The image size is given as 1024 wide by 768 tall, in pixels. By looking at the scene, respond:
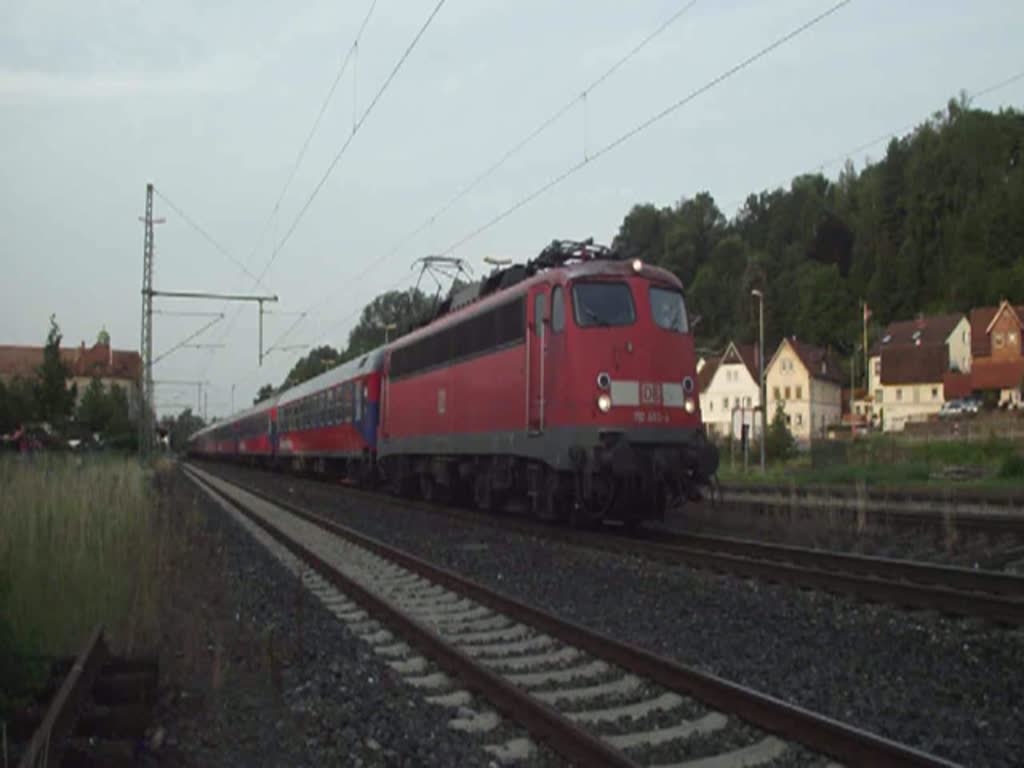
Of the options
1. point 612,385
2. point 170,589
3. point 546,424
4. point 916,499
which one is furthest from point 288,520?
point 916,499

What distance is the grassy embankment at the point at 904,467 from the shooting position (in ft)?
84.8

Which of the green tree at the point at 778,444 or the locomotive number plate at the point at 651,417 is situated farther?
the green tree at the point at 778,444

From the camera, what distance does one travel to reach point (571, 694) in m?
6.24

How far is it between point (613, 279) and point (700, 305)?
90.1m

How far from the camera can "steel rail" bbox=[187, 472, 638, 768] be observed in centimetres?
480

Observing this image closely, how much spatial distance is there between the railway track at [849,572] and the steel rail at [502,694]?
155 inches

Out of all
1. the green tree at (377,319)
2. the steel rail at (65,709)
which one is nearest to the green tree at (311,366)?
the green tree at (377,319)

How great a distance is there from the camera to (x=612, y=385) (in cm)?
1389

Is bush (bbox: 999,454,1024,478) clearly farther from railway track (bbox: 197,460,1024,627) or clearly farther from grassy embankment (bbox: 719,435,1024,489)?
railway track (bbox: 197,460,1024,627)

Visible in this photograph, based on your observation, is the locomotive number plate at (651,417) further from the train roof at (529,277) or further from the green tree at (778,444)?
the green tree at (778,444)

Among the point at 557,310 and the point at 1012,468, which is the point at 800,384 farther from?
the point at 557,310

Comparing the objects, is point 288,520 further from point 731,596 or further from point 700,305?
point 700,305

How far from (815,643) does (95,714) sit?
4976 millimetres

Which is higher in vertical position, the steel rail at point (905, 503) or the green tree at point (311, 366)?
the green tree at point (311, 366)
